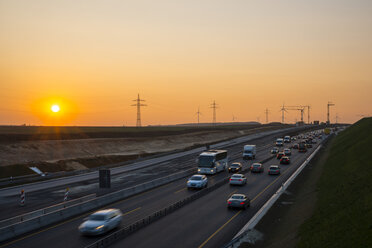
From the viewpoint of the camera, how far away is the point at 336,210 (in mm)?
22328

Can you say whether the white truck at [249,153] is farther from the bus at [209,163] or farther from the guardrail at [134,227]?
the guardrail at [134,227]

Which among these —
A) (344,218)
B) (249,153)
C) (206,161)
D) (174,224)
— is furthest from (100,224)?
(249,153)

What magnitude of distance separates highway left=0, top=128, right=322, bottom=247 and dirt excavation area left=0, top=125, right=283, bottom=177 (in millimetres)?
31091

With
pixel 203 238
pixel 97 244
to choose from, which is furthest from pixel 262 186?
pixel 97 244

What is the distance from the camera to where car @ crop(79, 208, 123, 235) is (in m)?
21.6

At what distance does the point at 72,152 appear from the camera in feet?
281

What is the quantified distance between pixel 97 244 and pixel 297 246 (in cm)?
1131

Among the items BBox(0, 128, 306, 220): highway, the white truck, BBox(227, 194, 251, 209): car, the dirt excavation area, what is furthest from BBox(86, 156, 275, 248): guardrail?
the white truck

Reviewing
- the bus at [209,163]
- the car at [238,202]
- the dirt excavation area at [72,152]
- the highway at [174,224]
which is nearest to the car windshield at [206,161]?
the bus at [209,163]

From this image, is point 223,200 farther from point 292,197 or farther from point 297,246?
point 297,246

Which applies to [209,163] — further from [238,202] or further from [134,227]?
[134,227]

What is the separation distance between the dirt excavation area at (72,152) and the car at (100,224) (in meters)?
35.6

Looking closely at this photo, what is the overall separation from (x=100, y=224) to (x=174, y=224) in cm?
560

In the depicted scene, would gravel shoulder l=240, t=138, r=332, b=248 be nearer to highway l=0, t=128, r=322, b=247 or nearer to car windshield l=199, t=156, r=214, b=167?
highway l=0, t=128, r=322, b=247
